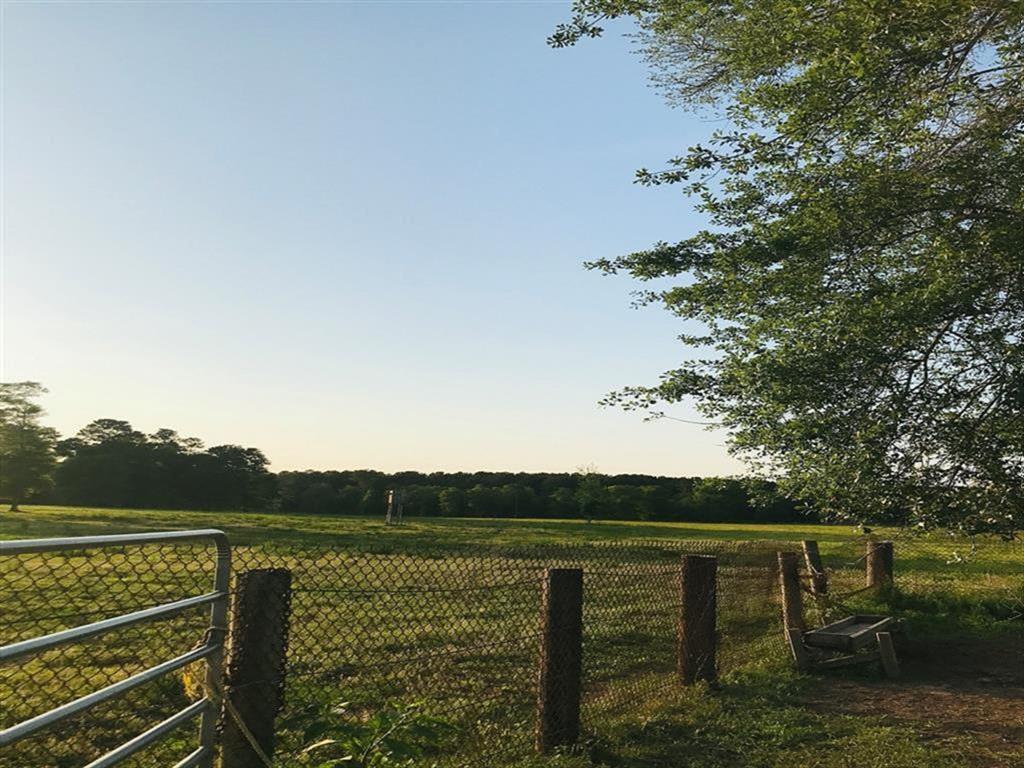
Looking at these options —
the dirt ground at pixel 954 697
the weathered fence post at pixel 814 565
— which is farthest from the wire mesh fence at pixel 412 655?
the dirt ground at pixel 954 697

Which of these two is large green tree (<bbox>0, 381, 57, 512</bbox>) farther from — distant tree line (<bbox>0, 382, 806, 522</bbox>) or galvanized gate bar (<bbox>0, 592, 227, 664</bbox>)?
galvanized gate bar (<bbox>0, 592, 227, 664</bbox>)

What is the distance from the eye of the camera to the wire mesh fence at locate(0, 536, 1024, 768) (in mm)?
3551

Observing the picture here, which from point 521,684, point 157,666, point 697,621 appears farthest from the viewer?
point 521,684

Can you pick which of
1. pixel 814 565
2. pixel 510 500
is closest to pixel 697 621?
pixel 814 565

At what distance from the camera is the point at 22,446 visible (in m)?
77.3

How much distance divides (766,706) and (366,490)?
8246cm

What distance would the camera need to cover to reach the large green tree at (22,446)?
2904 inches

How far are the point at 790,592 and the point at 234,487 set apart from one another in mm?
90655

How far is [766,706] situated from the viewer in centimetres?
629

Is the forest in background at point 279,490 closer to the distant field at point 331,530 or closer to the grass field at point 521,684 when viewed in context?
the distant field at point 331,530

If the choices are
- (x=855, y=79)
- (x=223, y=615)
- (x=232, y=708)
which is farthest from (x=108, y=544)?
(x=855, y=79)

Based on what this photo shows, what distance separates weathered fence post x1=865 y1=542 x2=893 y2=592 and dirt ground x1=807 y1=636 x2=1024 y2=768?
2.23 metres

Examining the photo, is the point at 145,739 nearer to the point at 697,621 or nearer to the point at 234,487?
the point at 697,621

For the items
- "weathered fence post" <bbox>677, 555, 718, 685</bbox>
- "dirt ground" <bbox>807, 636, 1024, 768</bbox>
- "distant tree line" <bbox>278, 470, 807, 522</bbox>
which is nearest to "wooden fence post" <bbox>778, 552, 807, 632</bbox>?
"dirt ground" <bbox>807, 636, 1024, 768</bbox>
